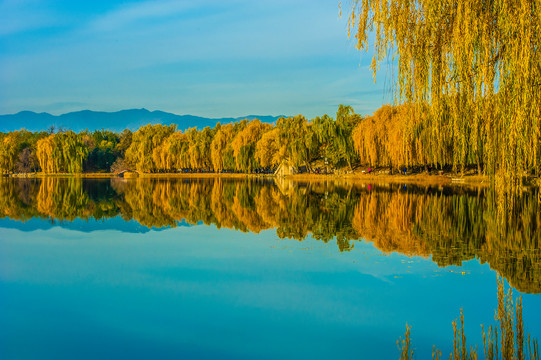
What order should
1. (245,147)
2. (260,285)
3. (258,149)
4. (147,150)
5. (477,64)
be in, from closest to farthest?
Answer: (477,64) → (260,285) → (258,149) → (245,147) → (147,150)

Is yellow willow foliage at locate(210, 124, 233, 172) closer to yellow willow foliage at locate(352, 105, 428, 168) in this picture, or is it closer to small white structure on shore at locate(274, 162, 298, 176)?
small white structure on shore at locate(274, 162, 298, 176)

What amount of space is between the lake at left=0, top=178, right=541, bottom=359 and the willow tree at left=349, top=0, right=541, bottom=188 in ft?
3.37

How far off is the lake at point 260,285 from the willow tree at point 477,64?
103cm

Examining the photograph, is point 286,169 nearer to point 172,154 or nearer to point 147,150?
point 172,154

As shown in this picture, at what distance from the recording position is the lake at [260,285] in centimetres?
576

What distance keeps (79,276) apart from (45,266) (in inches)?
50.8

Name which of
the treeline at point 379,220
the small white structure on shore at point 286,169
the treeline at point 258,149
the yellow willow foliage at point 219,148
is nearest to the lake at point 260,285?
the treeline at point 379,220

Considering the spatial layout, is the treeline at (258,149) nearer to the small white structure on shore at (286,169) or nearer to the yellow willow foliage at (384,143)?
the yellow willow foliage at (384,143)

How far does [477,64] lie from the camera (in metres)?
5.85

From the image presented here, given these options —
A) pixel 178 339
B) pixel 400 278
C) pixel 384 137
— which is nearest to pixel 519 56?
pixel 400 278

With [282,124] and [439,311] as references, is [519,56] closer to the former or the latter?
[439,311]

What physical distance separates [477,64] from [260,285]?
4873 millimetres

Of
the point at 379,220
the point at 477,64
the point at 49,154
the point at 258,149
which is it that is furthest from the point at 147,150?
the point at 477,64

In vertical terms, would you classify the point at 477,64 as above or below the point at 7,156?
below
